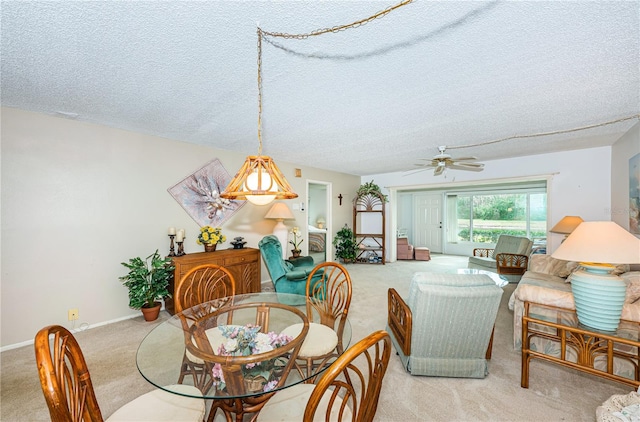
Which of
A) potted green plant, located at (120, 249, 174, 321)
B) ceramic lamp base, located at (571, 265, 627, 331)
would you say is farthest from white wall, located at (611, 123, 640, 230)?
potted green plant, located at (120, 249, 174, 321)

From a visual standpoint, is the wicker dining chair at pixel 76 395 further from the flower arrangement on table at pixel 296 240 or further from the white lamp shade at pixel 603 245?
the flower arrangement on table at pixel 296 240

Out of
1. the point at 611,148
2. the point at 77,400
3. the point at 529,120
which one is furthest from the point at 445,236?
the point at 77,400

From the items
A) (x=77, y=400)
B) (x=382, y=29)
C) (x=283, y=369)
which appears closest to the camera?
(x=77, y=400)

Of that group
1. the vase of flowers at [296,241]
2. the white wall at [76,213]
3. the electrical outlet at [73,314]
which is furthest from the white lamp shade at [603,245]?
the electrical outlet at [73,314]

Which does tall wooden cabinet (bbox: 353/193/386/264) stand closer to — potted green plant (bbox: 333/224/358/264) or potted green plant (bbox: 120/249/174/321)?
potted green plant (bbox: 333/224/358/264)

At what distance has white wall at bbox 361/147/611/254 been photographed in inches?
154

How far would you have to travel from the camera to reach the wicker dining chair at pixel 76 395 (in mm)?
783

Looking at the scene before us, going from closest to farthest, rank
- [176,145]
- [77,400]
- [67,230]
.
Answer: [77,400]
[67,230]
[176,145]

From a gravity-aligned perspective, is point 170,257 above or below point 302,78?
below

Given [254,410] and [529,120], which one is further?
[529,120]

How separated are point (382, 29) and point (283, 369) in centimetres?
185

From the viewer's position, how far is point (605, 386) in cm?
193

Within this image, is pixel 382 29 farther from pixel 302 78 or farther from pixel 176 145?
pixel 176 145

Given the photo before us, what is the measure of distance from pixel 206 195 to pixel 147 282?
1.38m
